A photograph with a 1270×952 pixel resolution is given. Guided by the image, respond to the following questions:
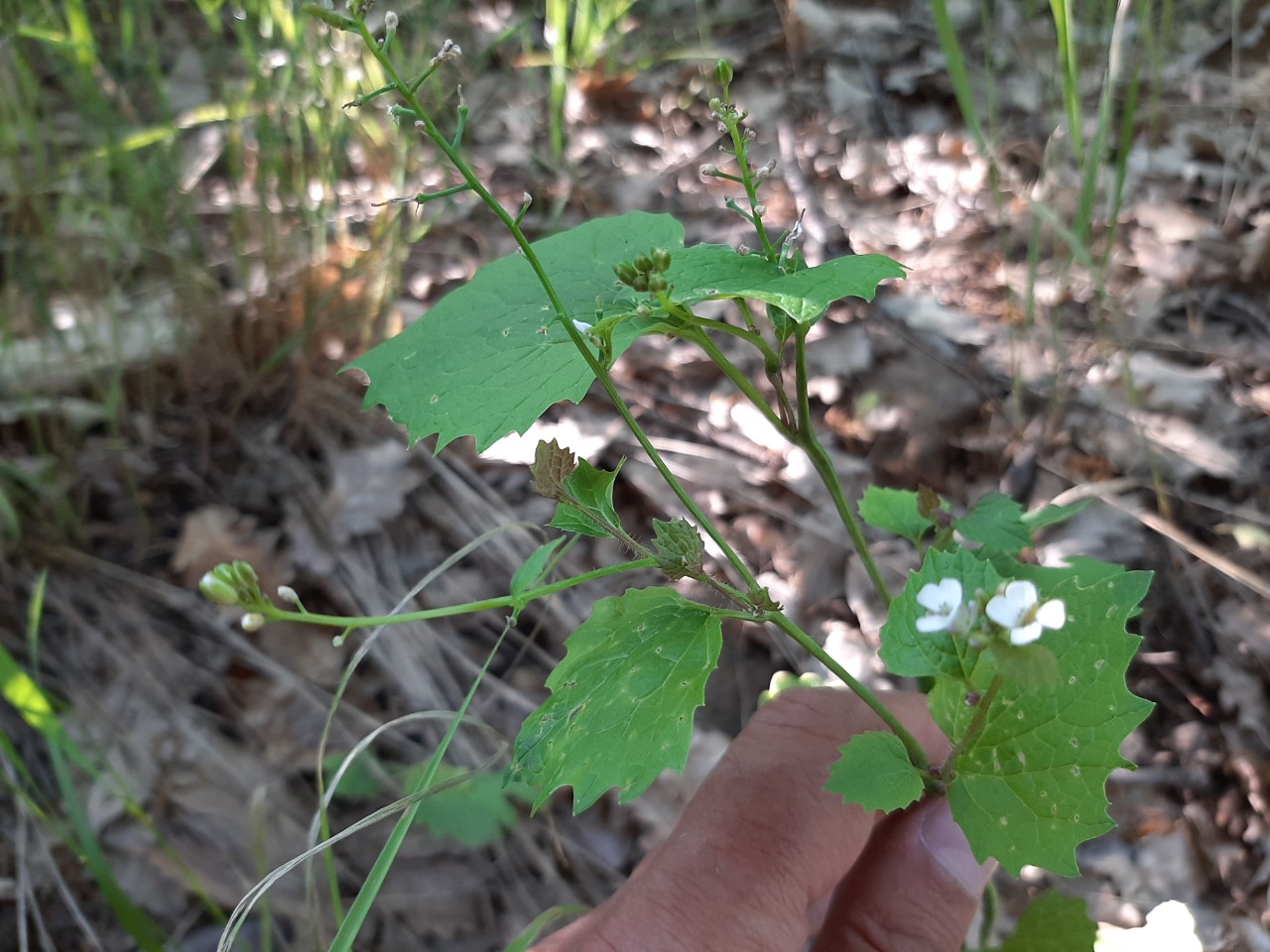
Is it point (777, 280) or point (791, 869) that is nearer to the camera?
point (777, 280)

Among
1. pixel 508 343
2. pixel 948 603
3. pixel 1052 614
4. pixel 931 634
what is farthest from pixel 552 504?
pixel 1052 614

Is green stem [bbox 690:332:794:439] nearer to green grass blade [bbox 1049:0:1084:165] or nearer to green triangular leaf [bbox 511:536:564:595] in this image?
green triangular leaf [bbox 511:536:564:595]

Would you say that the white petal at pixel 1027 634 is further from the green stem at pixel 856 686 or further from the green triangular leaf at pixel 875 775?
the green triangular leaf at pixel 875 775

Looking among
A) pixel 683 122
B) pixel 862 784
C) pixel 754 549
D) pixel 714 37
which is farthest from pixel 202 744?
pixel 714 37

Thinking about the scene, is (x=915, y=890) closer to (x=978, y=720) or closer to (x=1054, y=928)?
(x=1054, y=928)

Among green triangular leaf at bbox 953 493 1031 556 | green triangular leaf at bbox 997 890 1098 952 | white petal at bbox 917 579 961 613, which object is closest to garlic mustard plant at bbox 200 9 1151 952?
white petal at bbox 917 579 961 613

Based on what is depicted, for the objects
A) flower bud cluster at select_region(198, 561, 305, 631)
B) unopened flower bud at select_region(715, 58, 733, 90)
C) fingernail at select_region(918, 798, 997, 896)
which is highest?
unopened flower bud at select_region(715, 58, 733, 90)
